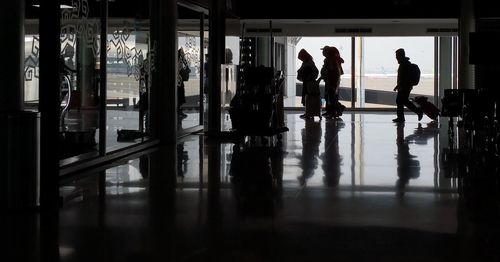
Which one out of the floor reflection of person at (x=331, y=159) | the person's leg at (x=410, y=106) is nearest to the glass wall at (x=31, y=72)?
the floor reflection of person at (x=331, y=159)

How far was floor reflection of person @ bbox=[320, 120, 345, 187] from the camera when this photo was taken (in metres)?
7.05

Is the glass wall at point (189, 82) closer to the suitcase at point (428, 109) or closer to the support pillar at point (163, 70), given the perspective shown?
the support pillar at point (163, 70)

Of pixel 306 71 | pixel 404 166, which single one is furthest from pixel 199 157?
pixel 306 71

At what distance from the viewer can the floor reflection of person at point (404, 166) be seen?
6.72 meters

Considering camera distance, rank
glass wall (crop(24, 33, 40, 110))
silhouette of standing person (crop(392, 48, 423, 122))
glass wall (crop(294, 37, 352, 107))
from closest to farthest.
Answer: glass wall (crop(24, 33, 40, 110))
silhouette of standing person (crop(392, 48, 423, 122))
glass wall (crop(294, 37, 352, 107))

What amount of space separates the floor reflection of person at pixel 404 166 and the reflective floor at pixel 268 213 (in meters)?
0.01

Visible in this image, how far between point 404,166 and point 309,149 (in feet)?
7.02

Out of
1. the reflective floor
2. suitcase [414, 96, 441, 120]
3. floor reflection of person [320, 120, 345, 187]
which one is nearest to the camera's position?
the reflective floor

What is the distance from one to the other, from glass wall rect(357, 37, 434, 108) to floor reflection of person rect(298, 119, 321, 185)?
884cm

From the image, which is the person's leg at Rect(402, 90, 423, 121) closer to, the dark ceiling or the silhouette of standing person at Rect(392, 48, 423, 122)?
the silhouette of standing person at Rect(392, 48, 423, 122)

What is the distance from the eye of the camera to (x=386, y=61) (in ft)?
81.4

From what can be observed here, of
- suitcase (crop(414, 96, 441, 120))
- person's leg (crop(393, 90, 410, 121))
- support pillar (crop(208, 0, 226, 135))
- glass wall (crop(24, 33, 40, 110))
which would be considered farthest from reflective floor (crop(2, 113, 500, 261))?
suitcase (crop(414, 96, 441, 120))

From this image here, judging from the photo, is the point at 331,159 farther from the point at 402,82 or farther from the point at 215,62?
the point at 402,82

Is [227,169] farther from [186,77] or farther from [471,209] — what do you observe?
[186,77]
